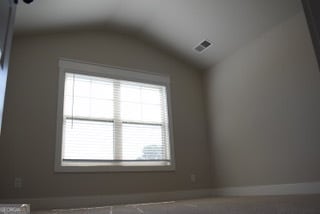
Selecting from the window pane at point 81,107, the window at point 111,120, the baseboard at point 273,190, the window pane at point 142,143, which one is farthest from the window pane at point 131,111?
the baseboard at point 273,190

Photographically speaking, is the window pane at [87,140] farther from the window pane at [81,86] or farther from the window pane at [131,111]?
the window pane at [81,86]

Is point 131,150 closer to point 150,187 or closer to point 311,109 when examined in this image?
point 150,187

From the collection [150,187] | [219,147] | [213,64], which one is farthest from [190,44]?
[150,187]

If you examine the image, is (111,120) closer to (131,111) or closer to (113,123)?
(113,123)

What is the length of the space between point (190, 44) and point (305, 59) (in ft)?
5.52

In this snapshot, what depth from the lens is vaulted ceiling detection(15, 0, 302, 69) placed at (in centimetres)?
324

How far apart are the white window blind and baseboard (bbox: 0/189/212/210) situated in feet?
1.41

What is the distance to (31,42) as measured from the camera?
145 inches

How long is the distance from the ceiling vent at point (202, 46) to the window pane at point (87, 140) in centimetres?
176

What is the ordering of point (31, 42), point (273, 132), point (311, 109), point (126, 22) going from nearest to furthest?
point (311, 109) < point (273, 132) < point (31, 42) < point (126, 22)

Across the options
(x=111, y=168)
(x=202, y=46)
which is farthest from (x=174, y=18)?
(x=111, y=168)

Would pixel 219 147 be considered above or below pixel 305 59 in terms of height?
below

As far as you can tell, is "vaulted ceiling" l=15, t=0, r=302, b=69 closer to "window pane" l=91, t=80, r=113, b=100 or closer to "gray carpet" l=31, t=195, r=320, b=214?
"window pane" l=91, t=80, r=113, b=100

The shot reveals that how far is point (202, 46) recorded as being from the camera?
414 centimetres
